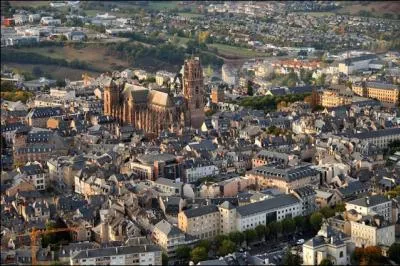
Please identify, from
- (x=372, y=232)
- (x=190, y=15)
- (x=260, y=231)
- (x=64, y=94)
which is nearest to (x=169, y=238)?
(x=260, y=231)

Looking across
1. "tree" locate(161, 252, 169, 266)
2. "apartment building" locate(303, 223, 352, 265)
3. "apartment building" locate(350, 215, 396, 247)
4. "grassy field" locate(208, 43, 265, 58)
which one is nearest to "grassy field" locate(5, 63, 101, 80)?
"grassy field" locate(208, 43, 265, 58)

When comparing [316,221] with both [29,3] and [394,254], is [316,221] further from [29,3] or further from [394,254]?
[29,3]

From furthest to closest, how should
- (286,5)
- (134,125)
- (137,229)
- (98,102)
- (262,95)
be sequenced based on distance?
(286,5) < (262,95) < (98,102) < (134,125) < (137,229)

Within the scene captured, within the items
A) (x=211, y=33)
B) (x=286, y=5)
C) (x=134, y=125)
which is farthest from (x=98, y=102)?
(x=286, y=5)

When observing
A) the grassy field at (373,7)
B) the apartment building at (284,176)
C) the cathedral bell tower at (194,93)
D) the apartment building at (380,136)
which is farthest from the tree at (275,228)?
the grassy field at (373,7)

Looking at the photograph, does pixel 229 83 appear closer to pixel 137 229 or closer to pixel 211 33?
pixel 211 33

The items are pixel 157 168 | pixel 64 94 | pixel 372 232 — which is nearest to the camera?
pixel 372 232
